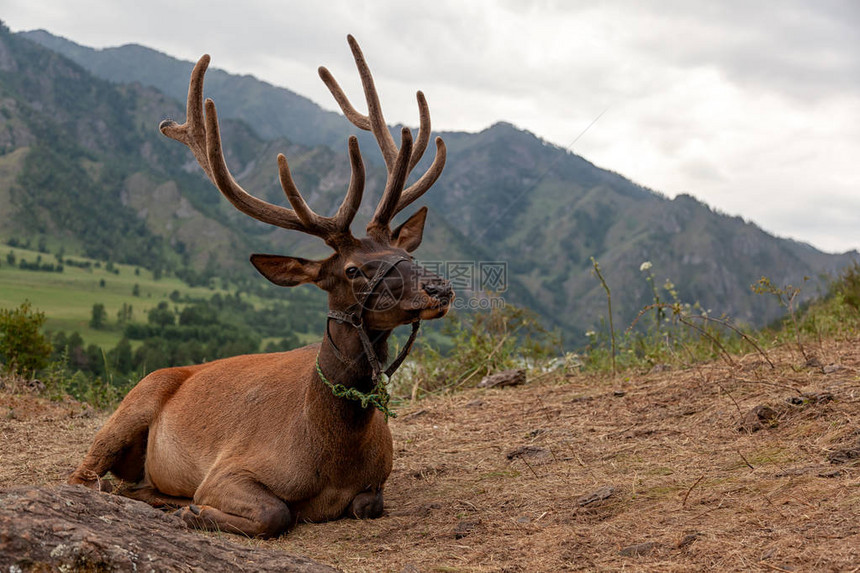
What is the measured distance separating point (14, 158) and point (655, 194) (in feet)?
502

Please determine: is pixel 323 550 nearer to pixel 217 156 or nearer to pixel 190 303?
pixel 217 156

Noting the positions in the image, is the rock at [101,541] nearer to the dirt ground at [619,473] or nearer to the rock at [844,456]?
the dirt ground at [619,473]

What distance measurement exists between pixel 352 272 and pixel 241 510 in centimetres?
175

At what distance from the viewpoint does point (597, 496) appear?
4.80 metres

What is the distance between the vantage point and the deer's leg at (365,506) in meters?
5.12

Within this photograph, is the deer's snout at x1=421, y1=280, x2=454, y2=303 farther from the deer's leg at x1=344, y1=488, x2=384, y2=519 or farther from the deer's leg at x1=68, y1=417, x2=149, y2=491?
the deer's leg at x1=68, y1=417, x2=149, y2=491

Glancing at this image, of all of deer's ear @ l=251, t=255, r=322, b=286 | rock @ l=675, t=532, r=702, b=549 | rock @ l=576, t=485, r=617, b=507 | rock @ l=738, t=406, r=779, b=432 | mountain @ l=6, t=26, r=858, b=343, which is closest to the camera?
rock @ l=675, t=532, r=702, b=549

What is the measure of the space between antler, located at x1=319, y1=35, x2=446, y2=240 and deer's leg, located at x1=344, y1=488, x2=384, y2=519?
73.6 inches

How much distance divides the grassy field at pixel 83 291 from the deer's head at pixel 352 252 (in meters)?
47.6

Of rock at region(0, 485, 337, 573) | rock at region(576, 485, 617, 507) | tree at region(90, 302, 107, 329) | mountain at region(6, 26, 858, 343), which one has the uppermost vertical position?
mountain at region(6, 26, 858, 343)

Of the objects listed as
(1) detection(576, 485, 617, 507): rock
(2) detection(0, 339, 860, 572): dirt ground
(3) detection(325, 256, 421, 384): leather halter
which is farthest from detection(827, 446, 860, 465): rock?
(3) detection(325, 256, 421, 384): leather halter

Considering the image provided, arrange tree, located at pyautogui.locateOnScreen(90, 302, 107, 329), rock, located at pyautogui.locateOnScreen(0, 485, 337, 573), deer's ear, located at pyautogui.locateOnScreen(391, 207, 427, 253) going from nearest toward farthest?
rock, located at pyautogui.locateOnScreen(0, 485, 337, 573)
deer's ear, located at pyautogui.locateOnScreen(391, 207, 427, 253)
tree, located at pyautogui.locateOnScreen(90, 302, 107, 329)

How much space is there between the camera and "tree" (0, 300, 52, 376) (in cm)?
1061

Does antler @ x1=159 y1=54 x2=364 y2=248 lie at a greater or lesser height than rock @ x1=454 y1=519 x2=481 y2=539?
greater
